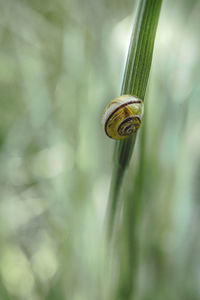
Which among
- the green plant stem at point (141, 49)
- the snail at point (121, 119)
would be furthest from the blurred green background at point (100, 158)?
the green plant stem at point (141, 49)

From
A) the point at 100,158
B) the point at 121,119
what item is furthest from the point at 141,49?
the point at 100,158

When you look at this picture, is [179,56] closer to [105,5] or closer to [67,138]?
[105,5]

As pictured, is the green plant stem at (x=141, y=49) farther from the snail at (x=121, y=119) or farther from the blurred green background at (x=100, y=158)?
the blurred green background at (x=100, y=158)

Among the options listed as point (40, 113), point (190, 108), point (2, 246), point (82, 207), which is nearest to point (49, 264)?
point (2, 246)

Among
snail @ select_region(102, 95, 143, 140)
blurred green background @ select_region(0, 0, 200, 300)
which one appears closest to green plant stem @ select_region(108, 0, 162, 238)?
snail @ select_region(102, 95, 143, 140)

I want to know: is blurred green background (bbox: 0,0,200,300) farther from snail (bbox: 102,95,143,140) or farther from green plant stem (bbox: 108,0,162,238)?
green plant stem (bbox: 108,0,162,238)

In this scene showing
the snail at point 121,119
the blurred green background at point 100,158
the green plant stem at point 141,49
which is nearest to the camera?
the green plant stem at point 141,49

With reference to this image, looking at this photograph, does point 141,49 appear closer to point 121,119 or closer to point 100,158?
point 121,119
